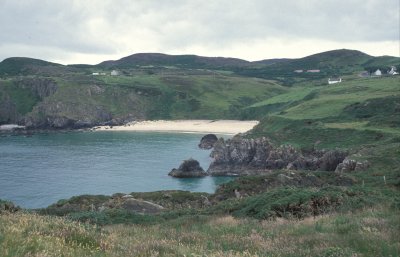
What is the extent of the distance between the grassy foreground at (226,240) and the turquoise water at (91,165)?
58499 millimetres

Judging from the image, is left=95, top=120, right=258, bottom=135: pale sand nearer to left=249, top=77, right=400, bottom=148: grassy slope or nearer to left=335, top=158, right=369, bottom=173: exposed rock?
left=249, top=77, right=400, bottom=148: grassy slope

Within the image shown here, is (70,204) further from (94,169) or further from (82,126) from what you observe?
(82,126)

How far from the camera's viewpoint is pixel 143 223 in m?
23.9

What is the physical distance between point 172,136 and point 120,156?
46.0 m

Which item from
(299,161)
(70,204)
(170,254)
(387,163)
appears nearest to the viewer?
(170,254)

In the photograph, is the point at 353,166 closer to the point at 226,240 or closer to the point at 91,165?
the point at 226,240

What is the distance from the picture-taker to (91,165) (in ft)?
345

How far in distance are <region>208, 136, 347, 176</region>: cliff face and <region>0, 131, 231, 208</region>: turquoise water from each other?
6120 mm

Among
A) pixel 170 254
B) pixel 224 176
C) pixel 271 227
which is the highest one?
pixel 170 254

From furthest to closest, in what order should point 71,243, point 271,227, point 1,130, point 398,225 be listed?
point 1,130 < point 271,227 < point 398,225 < point 71,243

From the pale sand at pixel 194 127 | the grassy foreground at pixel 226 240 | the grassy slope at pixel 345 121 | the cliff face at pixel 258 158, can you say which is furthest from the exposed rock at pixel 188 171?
the grassy foreground at pixel 226 240

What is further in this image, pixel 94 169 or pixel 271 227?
pixel 94 169

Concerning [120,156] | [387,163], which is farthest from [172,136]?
[387,163]

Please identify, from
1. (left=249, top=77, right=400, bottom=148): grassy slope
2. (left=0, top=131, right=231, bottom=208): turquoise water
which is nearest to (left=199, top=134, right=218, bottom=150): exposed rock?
(left=0, top=131, right=231, bottom=208): turquoise water
